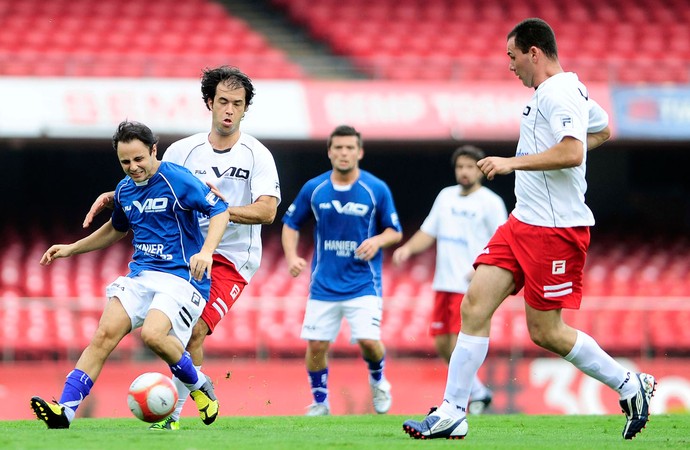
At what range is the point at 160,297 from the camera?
6.30 metres

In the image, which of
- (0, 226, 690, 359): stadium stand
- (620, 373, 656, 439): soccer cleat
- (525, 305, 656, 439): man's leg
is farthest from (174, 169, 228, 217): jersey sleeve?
(0, 226, 690, 359): stadium stand

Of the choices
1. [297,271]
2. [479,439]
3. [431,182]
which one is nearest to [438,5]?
[431,182]

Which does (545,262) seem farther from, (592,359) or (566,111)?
(566,111)

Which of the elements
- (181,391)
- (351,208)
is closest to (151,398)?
(181,391)

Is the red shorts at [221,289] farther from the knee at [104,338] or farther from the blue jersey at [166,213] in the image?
the knee at [104,338]

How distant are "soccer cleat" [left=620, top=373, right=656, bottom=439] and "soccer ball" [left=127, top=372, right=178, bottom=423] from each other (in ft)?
8.12

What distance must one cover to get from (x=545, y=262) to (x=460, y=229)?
4389mm

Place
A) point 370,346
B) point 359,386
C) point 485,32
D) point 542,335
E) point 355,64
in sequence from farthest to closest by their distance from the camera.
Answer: point 485,32
point 355,64
point 359,386
point 370,346
point 542,335

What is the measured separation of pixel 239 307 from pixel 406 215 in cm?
676

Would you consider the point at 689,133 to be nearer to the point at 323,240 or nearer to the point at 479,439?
the point at 323,240

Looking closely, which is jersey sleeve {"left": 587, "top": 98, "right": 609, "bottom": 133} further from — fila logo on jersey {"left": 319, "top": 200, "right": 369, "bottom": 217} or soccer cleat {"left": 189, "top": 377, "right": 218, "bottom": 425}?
fila logo on jersey {"left": 319, "top": 200, "right": 369, "bottom": 217}

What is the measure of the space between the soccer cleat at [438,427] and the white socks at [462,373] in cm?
4

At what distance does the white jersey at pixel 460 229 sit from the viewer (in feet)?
33.2

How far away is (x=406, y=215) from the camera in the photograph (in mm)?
18484
